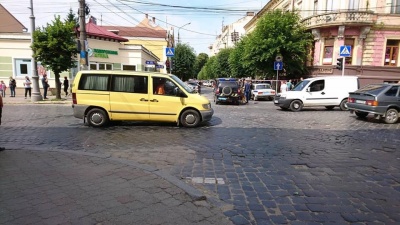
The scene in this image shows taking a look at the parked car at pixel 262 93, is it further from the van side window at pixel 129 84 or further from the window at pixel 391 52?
the van side window at pixel 129 84

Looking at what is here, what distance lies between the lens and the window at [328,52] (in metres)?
26.1

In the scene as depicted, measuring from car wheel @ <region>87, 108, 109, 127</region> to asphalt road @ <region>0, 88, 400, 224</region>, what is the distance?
461mm

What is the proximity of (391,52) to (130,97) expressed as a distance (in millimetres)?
26012

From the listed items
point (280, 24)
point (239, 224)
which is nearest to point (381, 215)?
point (239, 224)

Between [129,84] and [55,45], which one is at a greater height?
[55,45]

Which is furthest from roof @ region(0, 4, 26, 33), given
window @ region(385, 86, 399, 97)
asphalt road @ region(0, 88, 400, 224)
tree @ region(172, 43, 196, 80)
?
window @ region(385, 86, 399, 97)

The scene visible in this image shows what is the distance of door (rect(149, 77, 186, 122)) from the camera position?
968 centimetres

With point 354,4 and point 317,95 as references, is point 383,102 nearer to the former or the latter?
point 317,95

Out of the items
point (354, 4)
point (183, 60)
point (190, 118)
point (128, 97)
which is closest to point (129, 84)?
point (128, 97)

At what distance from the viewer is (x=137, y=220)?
336cm

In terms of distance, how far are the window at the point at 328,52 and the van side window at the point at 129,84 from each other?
21935 millimetres

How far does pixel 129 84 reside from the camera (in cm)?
973

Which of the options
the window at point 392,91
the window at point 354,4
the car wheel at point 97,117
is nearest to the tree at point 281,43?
the window at point 354,4

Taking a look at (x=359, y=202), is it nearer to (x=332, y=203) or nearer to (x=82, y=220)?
(x=332, y=203)
